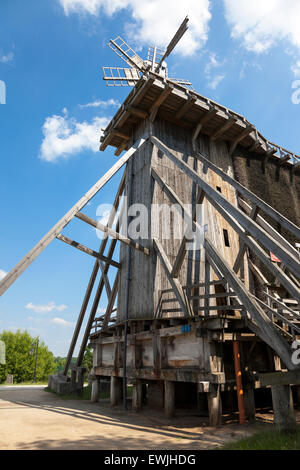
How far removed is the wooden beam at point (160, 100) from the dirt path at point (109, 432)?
1187 cm

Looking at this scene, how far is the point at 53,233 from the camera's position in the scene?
9547mm

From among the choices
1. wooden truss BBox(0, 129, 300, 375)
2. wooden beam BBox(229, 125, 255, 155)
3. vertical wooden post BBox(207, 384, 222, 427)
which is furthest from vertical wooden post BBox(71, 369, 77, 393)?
wooden beam BBox(229, 125, 255, 155)

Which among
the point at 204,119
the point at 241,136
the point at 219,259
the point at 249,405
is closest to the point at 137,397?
the point at 249,405

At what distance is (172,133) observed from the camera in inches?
562

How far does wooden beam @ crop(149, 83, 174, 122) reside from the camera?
12730 mm

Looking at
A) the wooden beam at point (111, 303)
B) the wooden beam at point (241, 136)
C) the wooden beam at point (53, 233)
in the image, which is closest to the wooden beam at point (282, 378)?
the wooden beam at point (53, 233)

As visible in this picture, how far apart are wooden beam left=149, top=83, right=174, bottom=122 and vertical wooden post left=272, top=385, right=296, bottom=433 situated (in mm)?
11661

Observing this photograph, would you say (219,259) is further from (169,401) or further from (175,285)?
(169,401)

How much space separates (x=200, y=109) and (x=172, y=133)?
1.69 meters

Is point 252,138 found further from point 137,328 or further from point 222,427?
point 222,427

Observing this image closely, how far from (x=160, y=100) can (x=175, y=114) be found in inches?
51.4

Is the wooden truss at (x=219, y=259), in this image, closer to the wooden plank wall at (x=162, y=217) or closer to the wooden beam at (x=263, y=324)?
the wooden beam at (x=263, y=324)

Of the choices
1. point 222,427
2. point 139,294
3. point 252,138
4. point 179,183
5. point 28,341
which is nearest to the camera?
point 222,427
